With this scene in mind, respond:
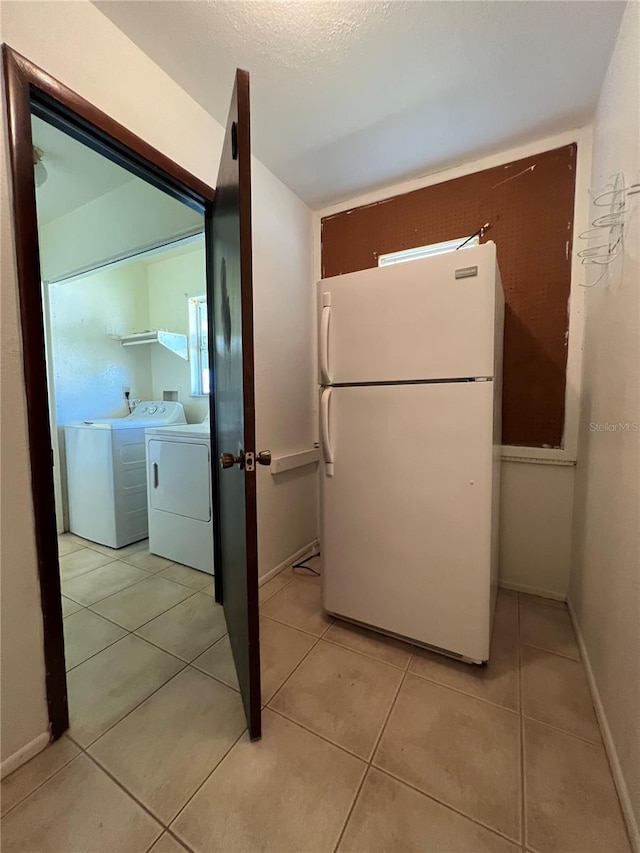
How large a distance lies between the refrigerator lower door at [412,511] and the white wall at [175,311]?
1.96 metres

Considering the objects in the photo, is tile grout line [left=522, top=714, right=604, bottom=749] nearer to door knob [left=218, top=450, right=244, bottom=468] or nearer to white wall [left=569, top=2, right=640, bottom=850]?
white wall [left=569, top=2, right=640, bottom=850]

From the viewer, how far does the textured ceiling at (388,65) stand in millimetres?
1194

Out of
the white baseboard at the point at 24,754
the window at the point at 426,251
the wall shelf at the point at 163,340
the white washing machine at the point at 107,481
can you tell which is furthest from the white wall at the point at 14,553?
the wall shelf at the point at 163,340

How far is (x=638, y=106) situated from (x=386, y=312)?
3.16ft

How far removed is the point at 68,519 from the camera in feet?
9.05

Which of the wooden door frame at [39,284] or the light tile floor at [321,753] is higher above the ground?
the wooden door frame at [39,284]

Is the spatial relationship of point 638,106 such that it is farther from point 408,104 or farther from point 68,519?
point 68,519

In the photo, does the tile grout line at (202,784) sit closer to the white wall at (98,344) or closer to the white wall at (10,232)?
the white wall at (10,232)

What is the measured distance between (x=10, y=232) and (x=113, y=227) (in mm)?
1491

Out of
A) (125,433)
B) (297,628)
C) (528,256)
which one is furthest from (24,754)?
(528,256)

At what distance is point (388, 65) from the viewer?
1376mm

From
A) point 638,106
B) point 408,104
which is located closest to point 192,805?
point 638,106

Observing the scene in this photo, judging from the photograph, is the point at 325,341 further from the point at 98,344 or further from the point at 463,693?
the point at 98,344

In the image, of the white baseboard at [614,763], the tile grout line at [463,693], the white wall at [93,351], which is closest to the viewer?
the white baseboard at [614,763]
